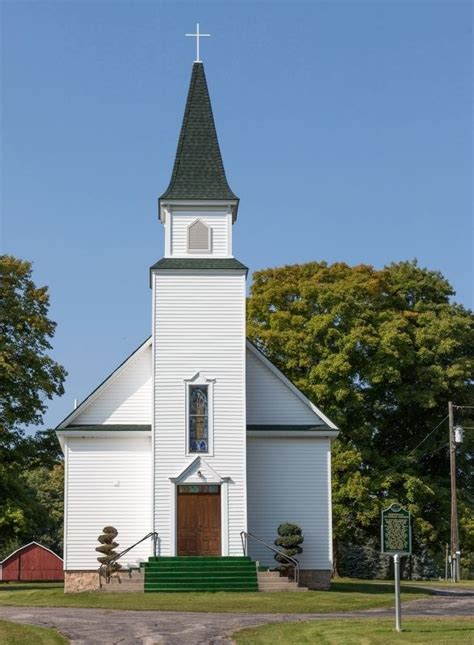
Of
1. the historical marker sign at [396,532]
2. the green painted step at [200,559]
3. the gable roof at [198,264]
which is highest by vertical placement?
the gable roof at [198,264]

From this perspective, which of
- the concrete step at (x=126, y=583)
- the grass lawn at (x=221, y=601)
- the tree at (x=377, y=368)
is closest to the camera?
the grass lawn at (x=221, y=601)

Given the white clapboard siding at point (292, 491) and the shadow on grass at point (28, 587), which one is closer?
the white clapboard siding at point (292, 491)

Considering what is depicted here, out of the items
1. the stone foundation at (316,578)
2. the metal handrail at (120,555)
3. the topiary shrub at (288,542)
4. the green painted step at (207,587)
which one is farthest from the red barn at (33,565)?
the green painted step at (207,587)

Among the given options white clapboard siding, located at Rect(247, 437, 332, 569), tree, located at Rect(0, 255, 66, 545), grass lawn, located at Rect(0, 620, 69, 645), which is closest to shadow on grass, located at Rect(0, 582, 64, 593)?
tree, located at Rect(0, 255, 66, 545)

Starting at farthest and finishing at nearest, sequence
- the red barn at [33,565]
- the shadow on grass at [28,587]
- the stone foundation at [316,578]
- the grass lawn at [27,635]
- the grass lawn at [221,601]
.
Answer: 1. the red barn at [33,565]
2. the shadow on grass at [28,587]
3. the stone foundation at [316,578]
4. the grass lawn at [221,601]
5. the grass lawn at [27,635]

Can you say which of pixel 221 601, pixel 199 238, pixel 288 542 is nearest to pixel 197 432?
pixel 288 542

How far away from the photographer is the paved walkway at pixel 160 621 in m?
19.0

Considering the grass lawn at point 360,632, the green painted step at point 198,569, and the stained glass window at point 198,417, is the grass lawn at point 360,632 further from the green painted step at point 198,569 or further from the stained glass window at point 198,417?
the stained glass window at point 198,417

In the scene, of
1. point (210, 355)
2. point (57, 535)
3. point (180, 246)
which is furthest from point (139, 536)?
point (57, 535)

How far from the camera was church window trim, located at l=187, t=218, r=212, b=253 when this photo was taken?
114ft

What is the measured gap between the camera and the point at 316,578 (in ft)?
112

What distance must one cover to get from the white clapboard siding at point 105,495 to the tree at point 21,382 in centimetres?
475

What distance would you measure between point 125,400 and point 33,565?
26996mm

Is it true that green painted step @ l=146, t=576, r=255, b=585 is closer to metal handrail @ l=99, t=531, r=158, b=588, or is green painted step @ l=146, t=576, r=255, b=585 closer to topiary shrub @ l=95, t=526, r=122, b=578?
metal handrail @ l=99, t=531, r=158, b=588
